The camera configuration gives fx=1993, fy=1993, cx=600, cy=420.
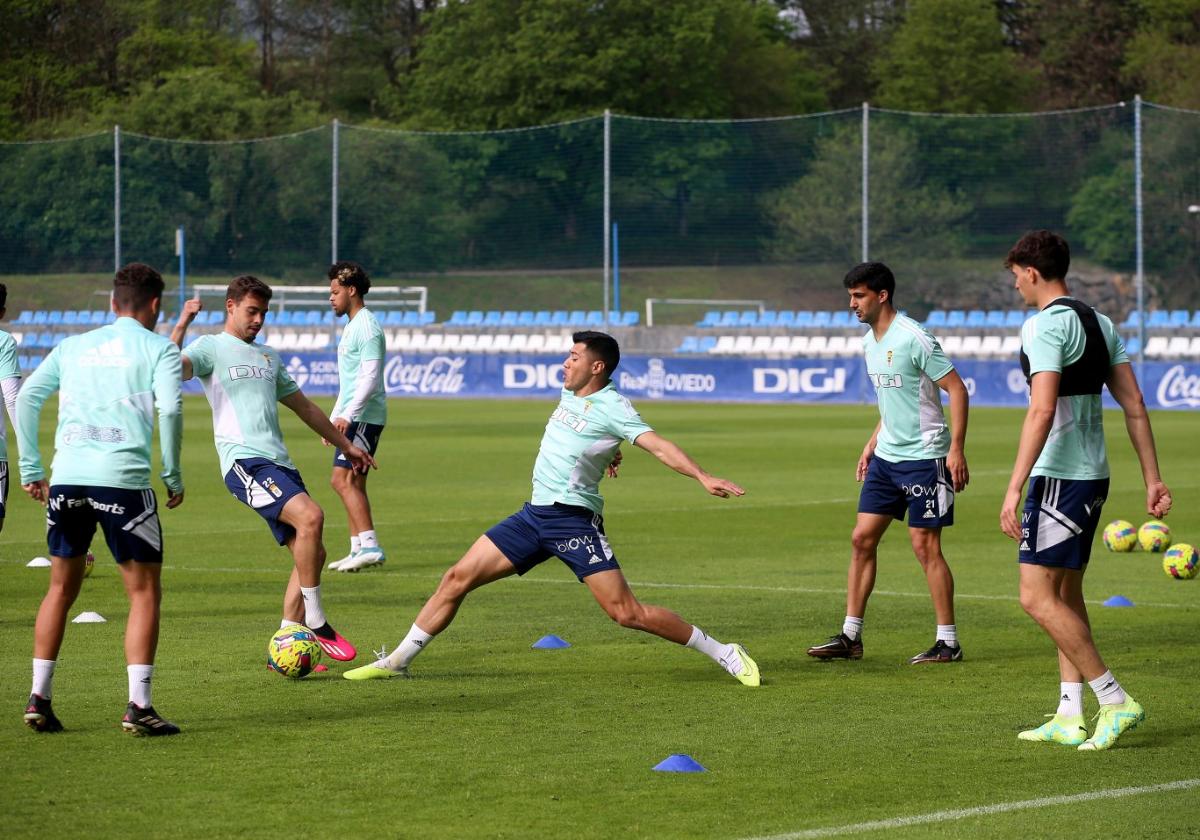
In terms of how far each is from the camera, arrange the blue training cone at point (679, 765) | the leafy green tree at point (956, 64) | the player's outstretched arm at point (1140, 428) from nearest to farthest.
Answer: the blue training cone at point (679, 765), the player's outstretched arm at point (1140, 428), the leafy green tree at point (956, 64)

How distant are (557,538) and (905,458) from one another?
2.09m

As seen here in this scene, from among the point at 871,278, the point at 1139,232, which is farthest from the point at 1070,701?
the point at 1139,232

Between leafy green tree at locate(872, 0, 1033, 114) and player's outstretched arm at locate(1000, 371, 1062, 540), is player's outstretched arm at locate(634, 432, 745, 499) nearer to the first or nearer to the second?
player's outstretched arm at locate(1000, 371, 1062, 540)

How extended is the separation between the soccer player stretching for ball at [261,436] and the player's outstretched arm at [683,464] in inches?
77.9

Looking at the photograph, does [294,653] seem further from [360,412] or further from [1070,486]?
[360,412]

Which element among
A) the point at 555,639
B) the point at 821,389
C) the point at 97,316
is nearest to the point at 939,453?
the point at 555,639

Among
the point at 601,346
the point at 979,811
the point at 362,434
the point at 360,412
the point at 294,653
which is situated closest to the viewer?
the point at 979,811

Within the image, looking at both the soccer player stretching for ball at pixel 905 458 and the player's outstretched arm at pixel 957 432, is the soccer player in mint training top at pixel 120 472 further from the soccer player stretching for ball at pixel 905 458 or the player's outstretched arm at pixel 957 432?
the player's outstretched arm at pixel 957 432

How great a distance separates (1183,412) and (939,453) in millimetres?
25238

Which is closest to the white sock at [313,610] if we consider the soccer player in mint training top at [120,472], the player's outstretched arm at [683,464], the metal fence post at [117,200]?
the soccer player in mint training top at [120,472]

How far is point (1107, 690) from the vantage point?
7.67 m

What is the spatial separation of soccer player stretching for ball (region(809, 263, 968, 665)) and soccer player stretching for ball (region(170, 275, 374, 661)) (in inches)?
99.1

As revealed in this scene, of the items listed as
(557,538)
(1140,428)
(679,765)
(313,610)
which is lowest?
(679,765)

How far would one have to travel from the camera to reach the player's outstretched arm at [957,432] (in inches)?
385
